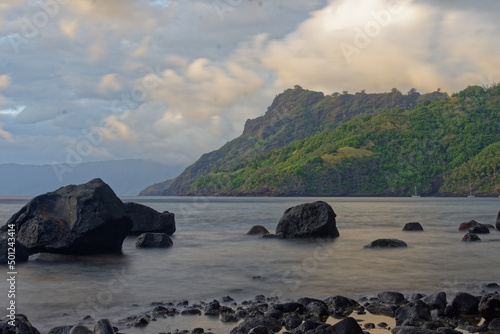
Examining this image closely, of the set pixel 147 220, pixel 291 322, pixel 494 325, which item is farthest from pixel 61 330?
pixel 147 220

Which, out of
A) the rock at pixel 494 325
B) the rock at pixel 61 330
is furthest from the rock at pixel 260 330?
the rock at pixel 494 325

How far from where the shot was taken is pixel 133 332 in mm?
10484

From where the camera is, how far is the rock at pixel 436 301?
12.0 metres

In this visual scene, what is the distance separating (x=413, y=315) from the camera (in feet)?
36.8

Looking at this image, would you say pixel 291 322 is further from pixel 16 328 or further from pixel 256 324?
pixel 16 328

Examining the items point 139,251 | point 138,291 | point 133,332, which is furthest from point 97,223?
point 133,332

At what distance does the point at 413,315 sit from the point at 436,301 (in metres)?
1.39

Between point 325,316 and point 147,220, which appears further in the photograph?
point 147,220

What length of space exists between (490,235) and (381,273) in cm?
2062

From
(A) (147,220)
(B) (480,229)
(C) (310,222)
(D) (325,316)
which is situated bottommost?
(B) (480,229)

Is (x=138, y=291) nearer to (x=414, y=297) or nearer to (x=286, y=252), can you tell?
(x=414, y=297)

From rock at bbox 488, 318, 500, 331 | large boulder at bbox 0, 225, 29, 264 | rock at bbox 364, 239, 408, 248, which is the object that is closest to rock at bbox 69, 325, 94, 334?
rock at bbox 488, 318, 500, 331

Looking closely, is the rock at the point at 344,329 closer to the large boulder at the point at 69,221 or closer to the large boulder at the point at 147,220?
the large boulder at the point at 69,221

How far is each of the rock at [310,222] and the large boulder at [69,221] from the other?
13346 millimetres
